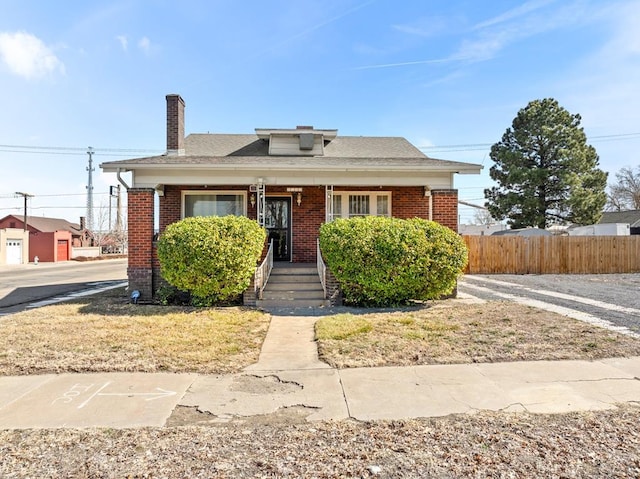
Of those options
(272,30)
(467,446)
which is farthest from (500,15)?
(467,446)

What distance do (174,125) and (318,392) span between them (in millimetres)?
10719

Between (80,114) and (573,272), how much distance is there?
84.2ft

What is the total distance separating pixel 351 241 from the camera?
8.09 metres

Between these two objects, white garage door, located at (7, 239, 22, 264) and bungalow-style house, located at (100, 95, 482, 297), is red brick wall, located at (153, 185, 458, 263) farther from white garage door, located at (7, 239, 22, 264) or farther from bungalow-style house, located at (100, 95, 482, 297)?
white garage door, located at (7, 239, 22, 264)

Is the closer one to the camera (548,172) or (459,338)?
(459,338)

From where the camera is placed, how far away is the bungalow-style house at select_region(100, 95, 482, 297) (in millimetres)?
9578

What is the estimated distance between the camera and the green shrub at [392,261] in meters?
8.00

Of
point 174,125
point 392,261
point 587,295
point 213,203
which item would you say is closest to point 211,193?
point 213,203

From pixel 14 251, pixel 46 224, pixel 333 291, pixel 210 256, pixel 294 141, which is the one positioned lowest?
pixel 333 291

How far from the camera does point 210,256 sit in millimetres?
7820

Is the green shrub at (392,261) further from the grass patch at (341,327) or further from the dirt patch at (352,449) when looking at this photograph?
the dirt patch at (352,449)

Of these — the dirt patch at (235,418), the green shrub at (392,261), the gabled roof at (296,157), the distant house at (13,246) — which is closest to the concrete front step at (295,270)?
the green shrub at (392,261)

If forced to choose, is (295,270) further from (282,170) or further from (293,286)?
(282,170)

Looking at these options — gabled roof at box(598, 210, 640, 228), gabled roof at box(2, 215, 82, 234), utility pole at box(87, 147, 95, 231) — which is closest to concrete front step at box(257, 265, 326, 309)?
gabled roof at box(598, 210, 640, 228)
